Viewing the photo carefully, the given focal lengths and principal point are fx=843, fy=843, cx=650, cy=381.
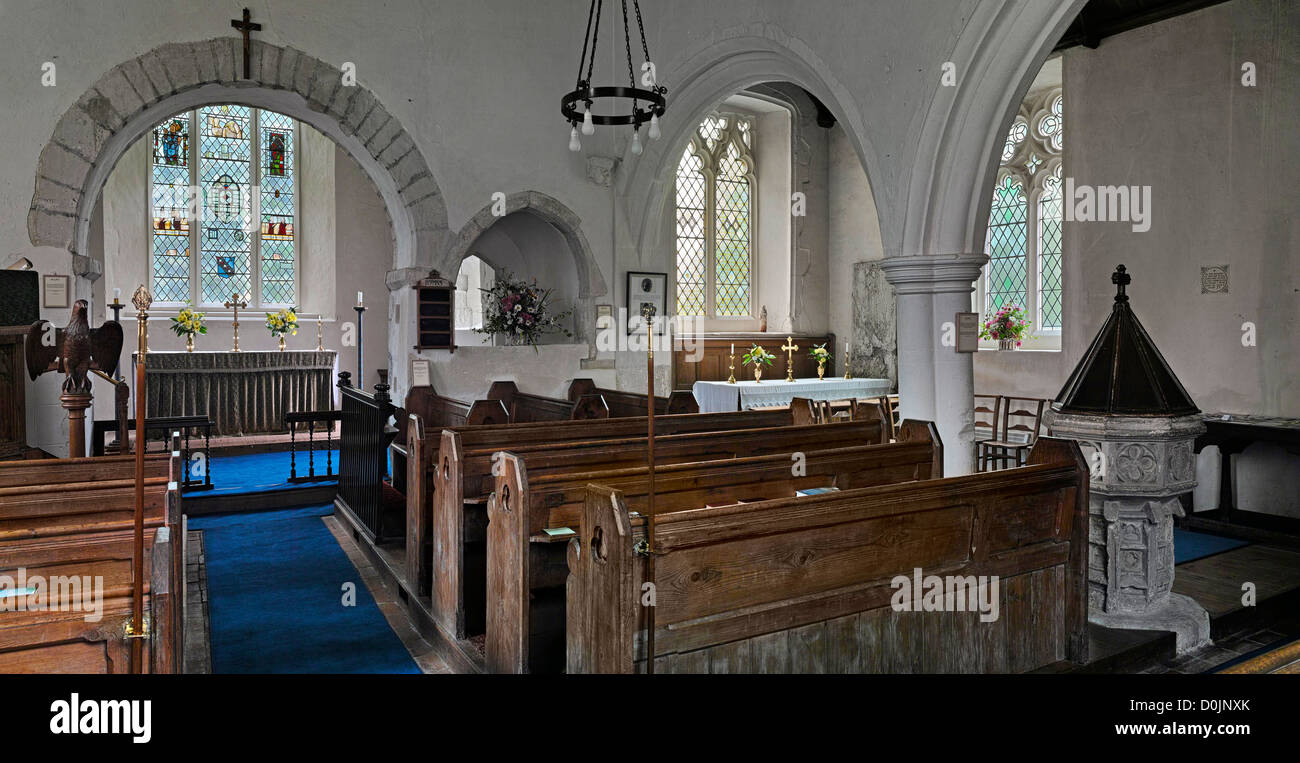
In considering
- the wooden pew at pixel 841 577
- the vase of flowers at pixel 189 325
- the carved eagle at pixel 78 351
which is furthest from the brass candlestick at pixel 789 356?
the carved eagle at pixel 78 351

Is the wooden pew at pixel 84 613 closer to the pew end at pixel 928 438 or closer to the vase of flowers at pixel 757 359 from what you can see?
the pew end at pixel 928 438

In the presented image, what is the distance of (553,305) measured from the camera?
8.25 m

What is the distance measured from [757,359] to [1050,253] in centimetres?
321

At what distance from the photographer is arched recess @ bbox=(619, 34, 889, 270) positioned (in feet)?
18.5

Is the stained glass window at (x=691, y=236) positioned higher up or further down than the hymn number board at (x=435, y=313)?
higher up

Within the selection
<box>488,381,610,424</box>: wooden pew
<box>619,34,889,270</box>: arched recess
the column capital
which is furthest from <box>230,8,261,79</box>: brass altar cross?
the column capital

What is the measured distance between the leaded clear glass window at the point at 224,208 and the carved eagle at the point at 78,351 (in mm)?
7449

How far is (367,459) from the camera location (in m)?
5.28

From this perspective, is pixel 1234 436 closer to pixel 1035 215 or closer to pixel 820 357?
pixel 1035 215

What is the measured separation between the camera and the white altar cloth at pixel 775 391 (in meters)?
8.56

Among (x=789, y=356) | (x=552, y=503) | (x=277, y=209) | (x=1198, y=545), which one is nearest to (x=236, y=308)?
(x=277, y=209)

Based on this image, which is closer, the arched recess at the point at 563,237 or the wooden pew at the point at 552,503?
the wooden pew at the point at 552,503

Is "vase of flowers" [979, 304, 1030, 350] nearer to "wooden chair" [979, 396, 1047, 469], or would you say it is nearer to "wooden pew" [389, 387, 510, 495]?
"wooden chair" [979, 396, 1047, 469]
